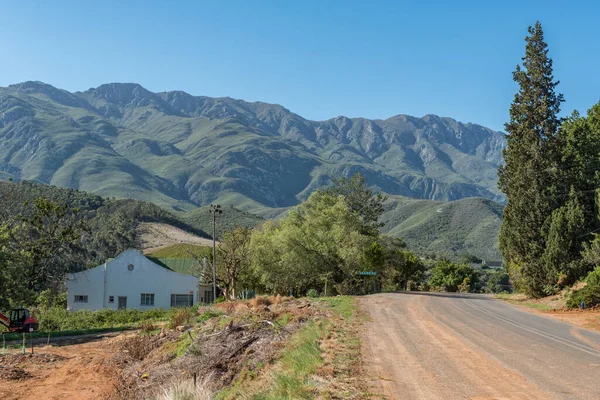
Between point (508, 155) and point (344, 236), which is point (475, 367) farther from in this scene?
point (344, 236)

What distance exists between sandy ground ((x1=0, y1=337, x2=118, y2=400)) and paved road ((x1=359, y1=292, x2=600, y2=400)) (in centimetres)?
987

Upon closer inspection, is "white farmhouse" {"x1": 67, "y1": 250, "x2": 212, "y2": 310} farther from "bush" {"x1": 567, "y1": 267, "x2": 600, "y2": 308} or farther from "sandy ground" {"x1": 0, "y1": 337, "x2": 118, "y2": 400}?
"bush" {"x1": 567, "y1": 267, "x2": 600, "y2": 308}

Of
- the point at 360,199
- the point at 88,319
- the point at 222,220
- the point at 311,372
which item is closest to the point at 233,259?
the point at 88,319

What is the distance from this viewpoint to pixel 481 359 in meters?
14.1

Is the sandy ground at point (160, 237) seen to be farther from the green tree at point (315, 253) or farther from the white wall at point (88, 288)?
the green tree at point (315, 253)

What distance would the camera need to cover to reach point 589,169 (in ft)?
134

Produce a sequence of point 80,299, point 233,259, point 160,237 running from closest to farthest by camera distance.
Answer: point 233,259, point 80,299, point 160,237

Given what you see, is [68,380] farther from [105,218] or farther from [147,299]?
[105,218]

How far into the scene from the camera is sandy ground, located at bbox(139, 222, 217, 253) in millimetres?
111500

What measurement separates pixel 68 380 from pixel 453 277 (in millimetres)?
84668

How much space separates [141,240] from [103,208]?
2335 cm

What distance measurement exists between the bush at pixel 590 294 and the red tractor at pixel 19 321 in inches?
1344

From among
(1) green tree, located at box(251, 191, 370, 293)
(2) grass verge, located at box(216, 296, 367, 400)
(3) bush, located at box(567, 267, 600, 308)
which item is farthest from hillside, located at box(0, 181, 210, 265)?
(2) grass verge, located at box(216, 296, 367, 400)

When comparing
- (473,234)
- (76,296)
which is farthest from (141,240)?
(473,234)
